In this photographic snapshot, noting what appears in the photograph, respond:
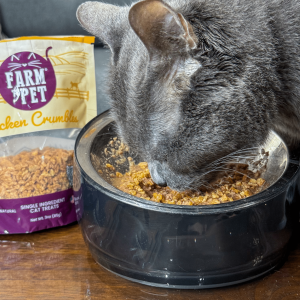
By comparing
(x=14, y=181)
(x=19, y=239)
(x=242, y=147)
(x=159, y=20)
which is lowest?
(x=19, y=239)

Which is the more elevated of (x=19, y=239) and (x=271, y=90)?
(x=271, y=90)

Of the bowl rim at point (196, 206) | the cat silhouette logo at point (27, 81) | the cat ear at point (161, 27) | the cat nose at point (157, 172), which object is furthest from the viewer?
the cat silhouette logo at point (27, 81)

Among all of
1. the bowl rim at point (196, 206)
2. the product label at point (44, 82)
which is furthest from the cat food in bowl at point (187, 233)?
the product label at point (44, 82)

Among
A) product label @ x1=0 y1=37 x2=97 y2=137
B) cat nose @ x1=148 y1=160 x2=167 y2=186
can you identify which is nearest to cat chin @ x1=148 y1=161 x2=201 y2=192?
cat nose @ x1=148 y1=160 x2=167 y2=186

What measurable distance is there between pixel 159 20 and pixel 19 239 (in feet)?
2.33

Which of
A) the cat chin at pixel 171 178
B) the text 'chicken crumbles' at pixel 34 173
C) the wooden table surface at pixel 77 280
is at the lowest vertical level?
the wooden table surface at pixel 77 280

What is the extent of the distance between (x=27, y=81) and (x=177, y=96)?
439 millimetres

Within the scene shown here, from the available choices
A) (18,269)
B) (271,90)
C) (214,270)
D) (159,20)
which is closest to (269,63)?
(271,90)

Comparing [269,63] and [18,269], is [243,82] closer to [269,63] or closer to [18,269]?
[269,63]

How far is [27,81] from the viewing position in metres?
1.01

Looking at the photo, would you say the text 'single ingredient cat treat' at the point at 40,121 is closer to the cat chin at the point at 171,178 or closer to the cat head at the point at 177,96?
the cat head at the point at 177,96

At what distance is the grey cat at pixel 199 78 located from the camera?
2.35ft

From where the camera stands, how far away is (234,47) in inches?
30.5

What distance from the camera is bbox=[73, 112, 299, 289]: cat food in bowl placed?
0.78 metres
